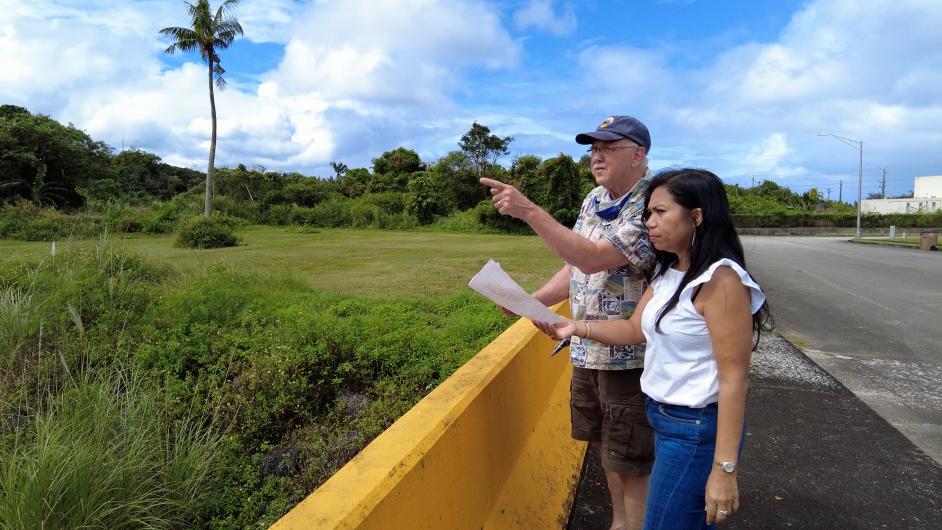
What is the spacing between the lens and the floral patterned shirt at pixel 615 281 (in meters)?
2.18

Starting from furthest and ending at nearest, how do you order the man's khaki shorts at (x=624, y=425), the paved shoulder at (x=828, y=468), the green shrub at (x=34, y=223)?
the green shrub at (x=34, y=223), the paved shoulder at (x=828, y=468), the man's khaki shorts at (x=624, y=425)

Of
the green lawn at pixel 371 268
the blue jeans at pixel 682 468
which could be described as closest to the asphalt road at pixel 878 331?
the blue jeans at pixel 682 468

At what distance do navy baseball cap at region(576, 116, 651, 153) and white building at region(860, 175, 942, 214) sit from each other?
78015 mm

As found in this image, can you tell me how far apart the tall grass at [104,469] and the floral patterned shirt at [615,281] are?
85.7 inches

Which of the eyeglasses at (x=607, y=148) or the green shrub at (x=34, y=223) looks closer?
the eyeglasses at (x=607, y=148)

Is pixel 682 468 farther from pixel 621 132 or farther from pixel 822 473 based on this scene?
pixel 822 473

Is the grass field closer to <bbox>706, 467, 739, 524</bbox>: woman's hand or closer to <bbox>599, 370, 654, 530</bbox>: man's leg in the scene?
<bbox>599, 370, 654, 530</bbox>: man's leg

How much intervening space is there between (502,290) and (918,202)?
91.6 metres

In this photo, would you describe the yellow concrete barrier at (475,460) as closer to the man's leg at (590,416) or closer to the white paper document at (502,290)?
the man's leg at (590,416)

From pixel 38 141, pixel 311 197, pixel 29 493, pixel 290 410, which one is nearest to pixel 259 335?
pixel 290 410

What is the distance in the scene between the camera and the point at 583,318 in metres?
2.46

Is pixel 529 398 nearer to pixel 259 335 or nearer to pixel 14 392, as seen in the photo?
pixel 259 335

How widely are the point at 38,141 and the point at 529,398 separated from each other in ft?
136

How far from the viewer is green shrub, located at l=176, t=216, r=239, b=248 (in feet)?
77.1
